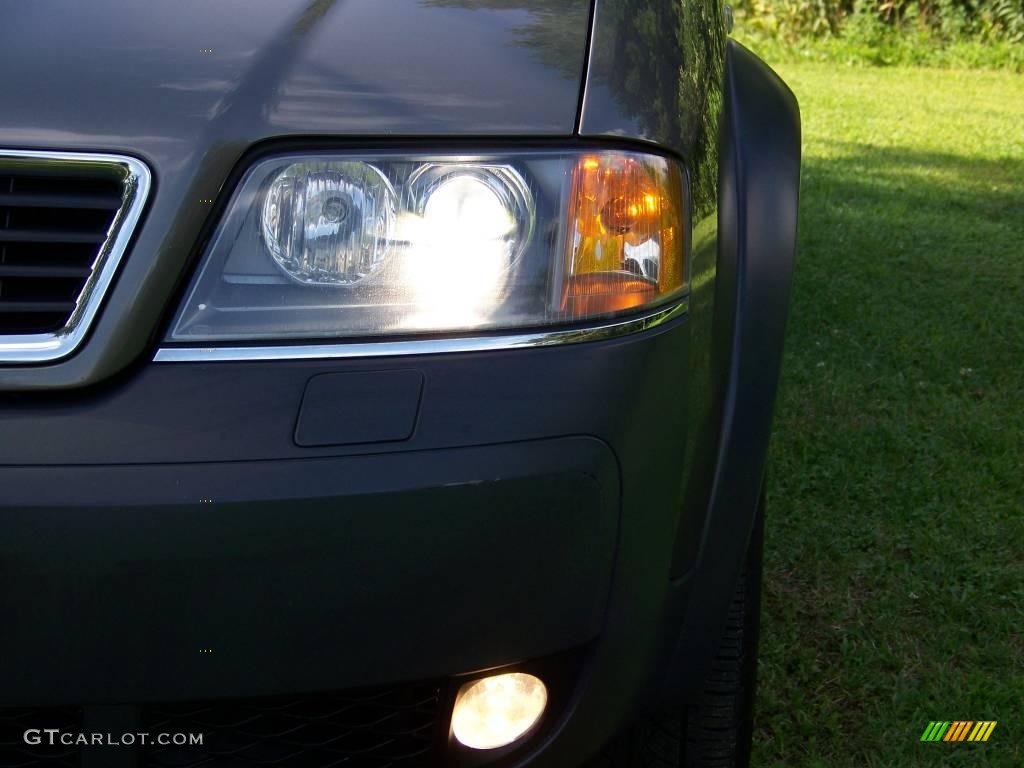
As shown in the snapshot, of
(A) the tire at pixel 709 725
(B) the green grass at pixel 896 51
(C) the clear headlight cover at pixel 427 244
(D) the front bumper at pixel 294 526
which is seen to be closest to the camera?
(D) the front bumper at pixel 294 526

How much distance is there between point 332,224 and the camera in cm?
130

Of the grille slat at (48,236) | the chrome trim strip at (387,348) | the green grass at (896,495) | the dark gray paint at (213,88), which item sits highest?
the dark gray paint at (213,88)

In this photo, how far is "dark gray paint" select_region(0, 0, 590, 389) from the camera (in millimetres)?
1207

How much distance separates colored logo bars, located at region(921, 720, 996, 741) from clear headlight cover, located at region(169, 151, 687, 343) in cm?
124

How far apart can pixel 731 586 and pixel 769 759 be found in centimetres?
76

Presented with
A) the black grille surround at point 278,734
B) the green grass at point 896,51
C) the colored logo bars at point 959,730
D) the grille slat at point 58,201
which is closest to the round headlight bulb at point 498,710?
the black grille surround at point 278,734

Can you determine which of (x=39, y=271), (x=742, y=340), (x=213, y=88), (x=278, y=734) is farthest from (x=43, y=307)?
(x=742, y=340)

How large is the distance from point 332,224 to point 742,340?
0.56 metres

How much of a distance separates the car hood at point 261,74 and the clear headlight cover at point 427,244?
1.8 inches

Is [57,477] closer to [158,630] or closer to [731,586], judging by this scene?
[158,630]

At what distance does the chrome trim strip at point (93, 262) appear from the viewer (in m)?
1.20

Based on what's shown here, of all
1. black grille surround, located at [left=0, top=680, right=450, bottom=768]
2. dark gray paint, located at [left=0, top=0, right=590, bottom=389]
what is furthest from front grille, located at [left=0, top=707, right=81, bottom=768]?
dark gray paint, located at [left=0, top=0, right=590, bottom=389]

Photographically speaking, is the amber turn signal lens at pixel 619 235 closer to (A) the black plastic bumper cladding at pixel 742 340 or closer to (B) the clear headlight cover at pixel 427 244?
(B) the clear headlight cover at pixel 427 244

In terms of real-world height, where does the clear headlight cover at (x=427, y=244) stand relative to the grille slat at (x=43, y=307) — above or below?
above
